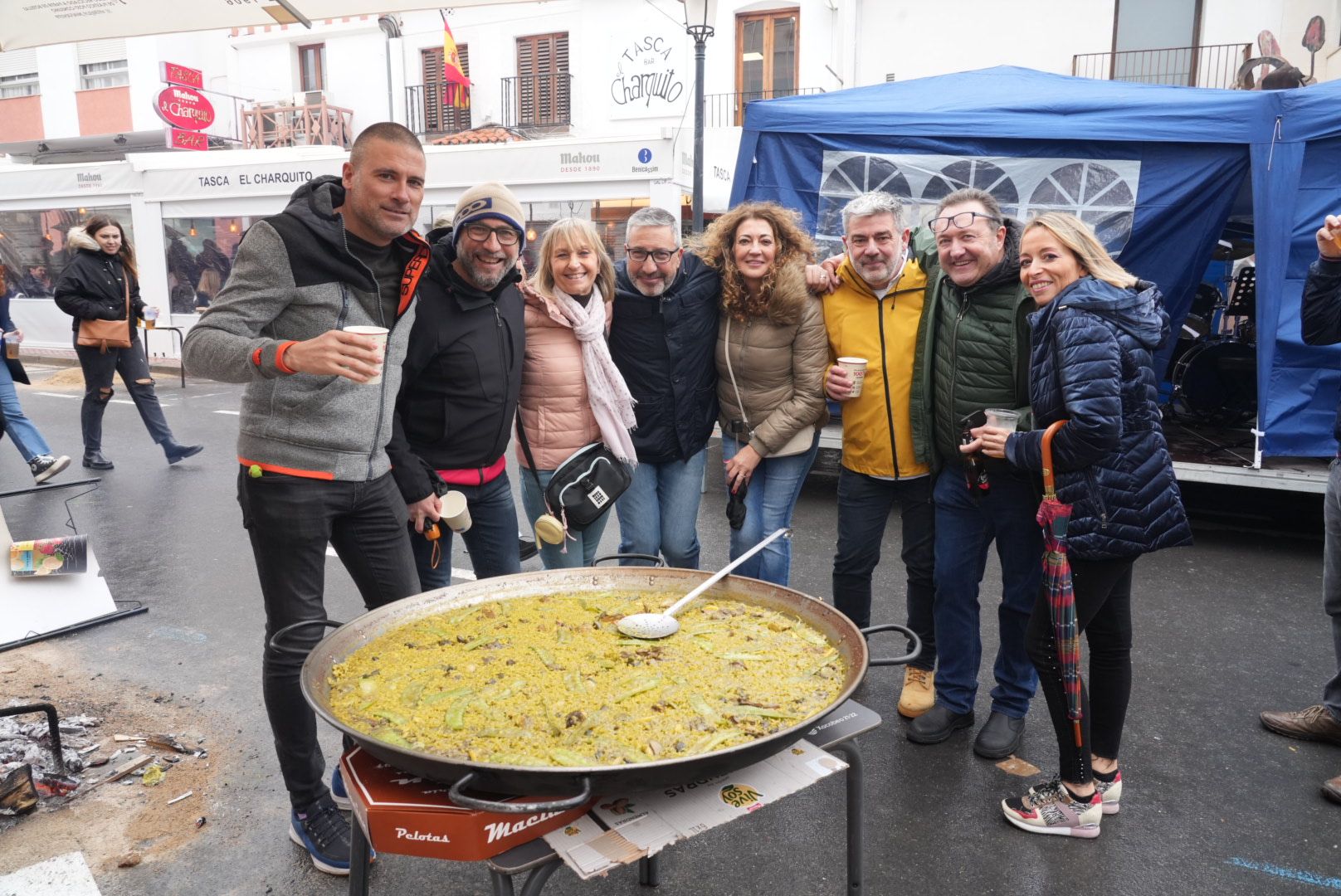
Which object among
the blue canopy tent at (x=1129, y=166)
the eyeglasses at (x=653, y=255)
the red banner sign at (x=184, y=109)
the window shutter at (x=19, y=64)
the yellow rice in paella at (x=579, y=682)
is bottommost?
the yellow rice in paella at (x=579, y=682)

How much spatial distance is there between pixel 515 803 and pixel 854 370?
2.17m

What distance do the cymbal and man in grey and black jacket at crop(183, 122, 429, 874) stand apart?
9461 mm

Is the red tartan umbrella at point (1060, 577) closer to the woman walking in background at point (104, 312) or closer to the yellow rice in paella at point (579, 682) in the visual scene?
the yellow rice in paella at point (579, 682)

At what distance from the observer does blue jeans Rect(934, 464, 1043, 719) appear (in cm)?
312

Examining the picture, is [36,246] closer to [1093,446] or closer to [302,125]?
[302,125]

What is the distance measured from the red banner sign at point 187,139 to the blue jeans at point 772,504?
1939 cm

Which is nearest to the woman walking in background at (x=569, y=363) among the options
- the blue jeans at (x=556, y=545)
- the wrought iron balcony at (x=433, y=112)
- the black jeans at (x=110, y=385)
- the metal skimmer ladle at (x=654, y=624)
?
the blue jeans at (x=556, y=545)

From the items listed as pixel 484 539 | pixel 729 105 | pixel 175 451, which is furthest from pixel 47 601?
pixel 729 105

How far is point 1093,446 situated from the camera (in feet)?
8.29

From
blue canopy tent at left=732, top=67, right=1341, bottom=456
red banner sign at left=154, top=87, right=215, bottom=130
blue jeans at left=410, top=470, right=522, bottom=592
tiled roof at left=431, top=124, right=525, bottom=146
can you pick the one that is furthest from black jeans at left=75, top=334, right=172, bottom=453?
red banner sign at left=154, top=87, right=215, bottom=130

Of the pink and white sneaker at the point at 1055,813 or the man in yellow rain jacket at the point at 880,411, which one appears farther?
the man in yellow rain jacket at the point at 880,411

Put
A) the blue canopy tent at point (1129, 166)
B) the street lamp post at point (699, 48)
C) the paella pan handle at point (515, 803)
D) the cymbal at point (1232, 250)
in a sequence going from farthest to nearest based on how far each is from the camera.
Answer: the street lamp post at point (699, 48) < the cymbal at point (1232, 250) < the blue canopy tent at point (1129, 166) < the paella pan handle at point (515, 803)

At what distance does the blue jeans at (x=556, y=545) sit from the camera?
356 cm

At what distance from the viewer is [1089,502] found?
2604 millimetres
